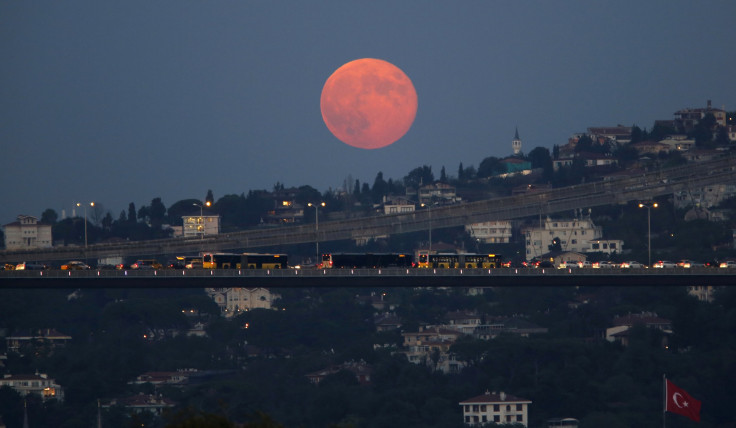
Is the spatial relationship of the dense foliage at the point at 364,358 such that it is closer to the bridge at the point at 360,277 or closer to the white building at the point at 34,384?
the white building at the point at 34,384

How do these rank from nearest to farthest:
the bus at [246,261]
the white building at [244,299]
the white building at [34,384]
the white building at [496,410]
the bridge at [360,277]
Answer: the bridge at [360,277]
the bus at [246,261]
the white building at [496,410]
the white building at [34,384]
the white building at [244,299]

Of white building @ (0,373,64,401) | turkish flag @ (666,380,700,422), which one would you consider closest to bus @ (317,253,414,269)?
turkish flag @ (666,380,700,422)

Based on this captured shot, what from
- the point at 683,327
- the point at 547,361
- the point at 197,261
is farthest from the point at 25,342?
the point at 683,327

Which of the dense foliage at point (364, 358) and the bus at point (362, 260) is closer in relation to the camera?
the bus at point (362, 260)

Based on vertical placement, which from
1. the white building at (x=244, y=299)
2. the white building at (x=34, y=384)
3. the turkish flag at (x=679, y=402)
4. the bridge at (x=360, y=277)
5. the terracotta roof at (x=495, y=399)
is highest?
the bridge at (x=360, y=277)

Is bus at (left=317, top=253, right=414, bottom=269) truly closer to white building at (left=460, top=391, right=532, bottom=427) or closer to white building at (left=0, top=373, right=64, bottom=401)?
white building at (left=460, top=391, right=532, bottom=427)

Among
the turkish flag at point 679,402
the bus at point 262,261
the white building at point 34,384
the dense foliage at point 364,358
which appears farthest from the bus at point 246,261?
the white building at point 34,384
